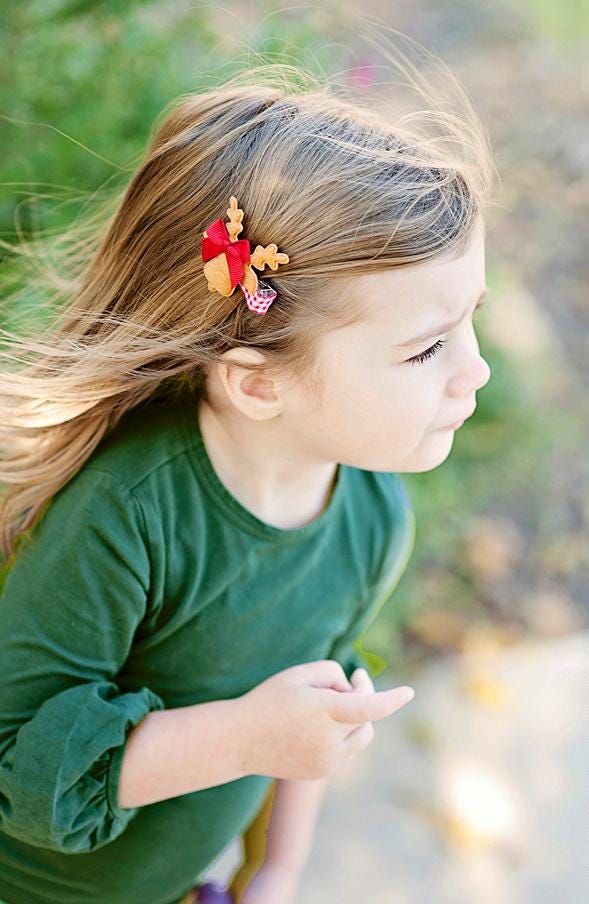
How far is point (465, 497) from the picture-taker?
9.11ft

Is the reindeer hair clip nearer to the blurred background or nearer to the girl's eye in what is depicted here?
the girl's eye

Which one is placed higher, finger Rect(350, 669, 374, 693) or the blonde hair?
the blonde hair

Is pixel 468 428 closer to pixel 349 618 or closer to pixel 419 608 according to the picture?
pixel 419 608

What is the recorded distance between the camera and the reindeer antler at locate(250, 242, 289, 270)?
1.14 m

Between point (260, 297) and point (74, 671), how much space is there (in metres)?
0.46

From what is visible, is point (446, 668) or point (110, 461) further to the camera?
point (446, 668)

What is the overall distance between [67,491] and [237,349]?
0.88 feet

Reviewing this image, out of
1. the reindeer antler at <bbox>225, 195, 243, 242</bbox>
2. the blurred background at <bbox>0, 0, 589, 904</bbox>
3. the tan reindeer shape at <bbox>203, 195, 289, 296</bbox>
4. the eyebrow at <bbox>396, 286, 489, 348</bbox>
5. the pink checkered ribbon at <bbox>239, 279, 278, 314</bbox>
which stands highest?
the reindeer antler at <bbox>225, 195, 243, 242</bbox>

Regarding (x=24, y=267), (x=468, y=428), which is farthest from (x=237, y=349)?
(x=468, y=428)

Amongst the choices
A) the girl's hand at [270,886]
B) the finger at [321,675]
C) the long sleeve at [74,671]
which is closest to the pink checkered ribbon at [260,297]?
the long sleeve at [74,671]

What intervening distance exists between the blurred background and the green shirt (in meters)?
0.31

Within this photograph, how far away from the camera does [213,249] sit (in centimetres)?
115

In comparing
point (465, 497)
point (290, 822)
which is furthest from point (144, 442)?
point (465, 497)

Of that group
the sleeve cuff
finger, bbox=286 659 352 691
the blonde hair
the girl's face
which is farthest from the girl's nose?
the sleeve cuff
